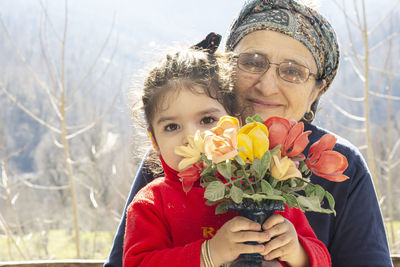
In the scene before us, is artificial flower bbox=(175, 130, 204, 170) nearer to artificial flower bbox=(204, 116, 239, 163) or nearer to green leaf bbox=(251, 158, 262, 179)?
artificial flower bbox=(204, 116, 239, 163)

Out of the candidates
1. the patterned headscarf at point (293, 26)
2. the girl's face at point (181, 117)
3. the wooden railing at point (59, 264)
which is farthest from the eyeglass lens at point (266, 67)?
the wooden railing at point (59, 264)

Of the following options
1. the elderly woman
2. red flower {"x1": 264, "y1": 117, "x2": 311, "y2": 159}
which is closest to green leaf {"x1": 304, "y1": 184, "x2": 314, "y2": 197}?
red flower {"x1": 264, "y1": 117, "x2": 311, "y2": 159}

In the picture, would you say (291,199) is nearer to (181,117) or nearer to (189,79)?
(181,117)

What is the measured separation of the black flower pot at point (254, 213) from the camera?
1095 millimetres

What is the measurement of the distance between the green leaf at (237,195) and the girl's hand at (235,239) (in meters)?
0.14

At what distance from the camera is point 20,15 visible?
4.94 meters

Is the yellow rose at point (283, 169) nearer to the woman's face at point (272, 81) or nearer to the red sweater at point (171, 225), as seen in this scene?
the red sweater at point (171, 225)

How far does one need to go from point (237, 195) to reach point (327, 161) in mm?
259

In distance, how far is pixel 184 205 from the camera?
4.74ft

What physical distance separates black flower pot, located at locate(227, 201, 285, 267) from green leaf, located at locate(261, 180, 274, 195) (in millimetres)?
82

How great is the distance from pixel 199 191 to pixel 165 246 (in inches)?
8.5

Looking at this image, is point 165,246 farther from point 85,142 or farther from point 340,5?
point 85,142

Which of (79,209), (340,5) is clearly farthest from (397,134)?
(79,209)

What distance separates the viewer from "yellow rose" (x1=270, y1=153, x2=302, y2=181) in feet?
3.32
